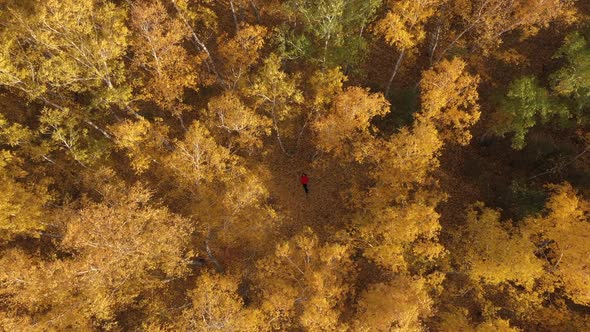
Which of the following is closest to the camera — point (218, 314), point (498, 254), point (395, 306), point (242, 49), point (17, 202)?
point (395, 306)

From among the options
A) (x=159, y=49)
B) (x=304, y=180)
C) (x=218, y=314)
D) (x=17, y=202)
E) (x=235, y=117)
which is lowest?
(x=218, y=314)

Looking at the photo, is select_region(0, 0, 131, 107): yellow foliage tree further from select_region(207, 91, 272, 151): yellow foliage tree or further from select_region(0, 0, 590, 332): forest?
select_region(207, 91, 272, 151): yellow foliage tree

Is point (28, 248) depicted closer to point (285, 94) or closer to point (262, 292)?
point (262, 292)

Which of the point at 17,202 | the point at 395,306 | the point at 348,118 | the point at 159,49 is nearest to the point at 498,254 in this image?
the point at 395,306

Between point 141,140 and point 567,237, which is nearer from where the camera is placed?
point 567,237

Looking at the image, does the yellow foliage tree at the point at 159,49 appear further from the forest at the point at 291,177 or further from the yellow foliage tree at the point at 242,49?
the yellow foliage tree at the point at 242,49

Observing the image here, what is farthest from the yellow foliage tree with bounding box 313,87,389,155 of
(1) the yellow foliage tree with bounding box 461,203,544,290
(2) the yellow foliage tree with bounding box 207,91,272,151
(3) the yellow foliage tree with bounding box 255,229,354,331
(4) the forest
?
(1) the yellow foliage tree with bounding box 461,203,544,290

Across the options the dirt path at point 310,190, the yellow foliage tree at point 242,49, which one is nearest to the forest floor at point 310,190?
the dirt path at point 310,190

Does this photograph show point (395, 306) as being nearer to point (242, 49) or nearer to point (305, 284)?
point (305, 284)
